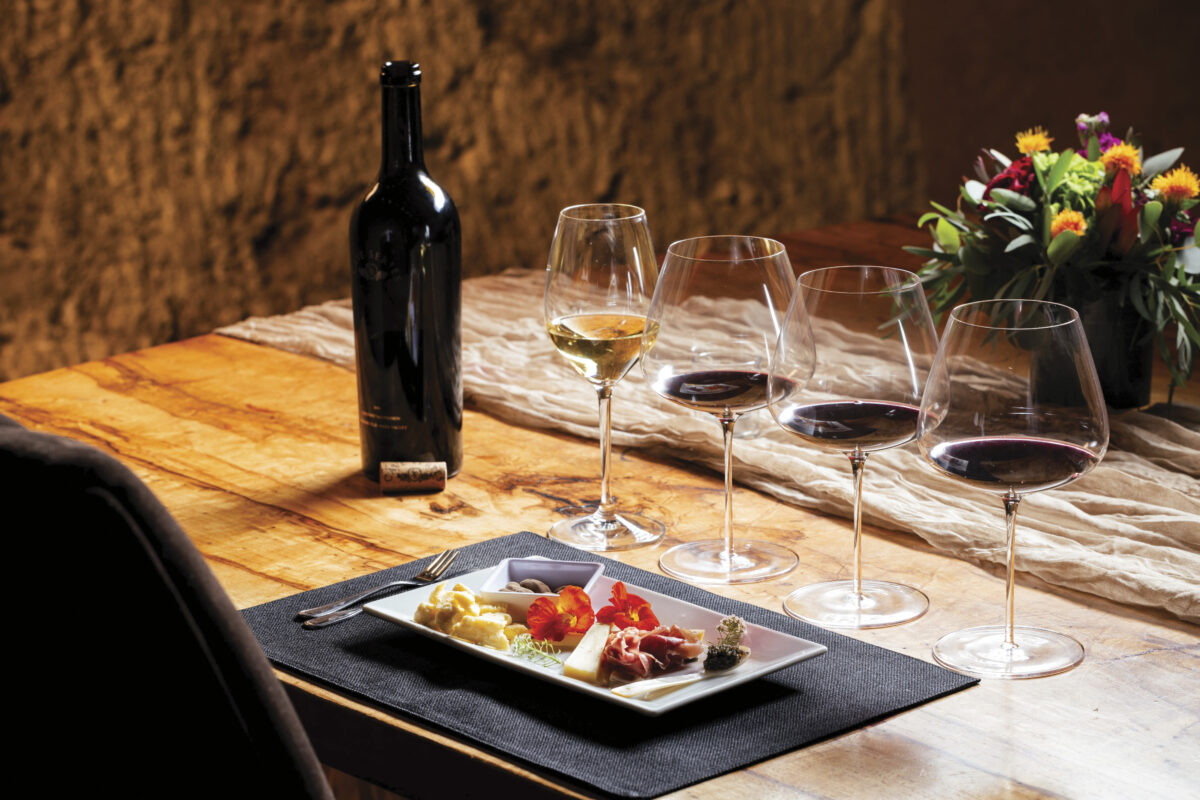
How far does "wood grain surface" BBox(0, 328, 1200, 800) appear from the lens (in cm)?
71

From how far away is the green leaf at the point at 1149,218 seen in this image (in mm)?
1281

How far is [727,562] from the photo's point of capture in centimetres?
102

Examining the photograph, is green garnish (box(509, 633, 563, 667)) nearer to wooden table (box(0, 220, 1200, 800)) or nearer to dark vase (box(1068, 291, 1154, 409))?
wooden table (box(0, 220, 1200, 800))

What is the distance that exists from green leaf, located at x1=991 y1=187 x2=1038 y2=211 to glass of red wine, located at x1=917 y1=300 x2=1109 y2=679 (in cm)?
60

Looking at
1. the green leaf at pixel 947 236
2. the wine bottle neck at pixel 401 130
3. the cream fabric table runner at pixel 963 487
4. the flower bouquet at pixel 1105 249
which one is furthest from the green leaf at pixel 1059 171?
the wine bottle neck at pixel 401 130

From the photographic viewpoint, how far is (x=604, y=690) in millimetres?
757

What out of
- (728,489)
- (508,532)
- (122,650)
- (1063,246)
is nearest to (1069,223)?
(1063,246)

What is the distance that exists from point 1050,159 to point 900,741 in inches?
33.7

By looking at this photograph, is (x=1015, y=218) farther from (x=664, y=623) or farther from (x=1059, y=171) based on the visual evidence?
(x=664, y=623)

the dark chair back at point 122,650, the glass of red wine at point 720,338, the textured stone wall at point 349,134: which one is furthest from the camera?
the textured stone wall at point 349,134

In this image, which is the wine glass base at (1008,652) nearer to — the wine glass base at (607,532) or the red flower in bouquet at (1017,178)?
the wine glass base at (607,532)

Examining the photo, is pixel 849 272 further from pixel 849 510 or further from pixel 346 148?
pixel 346 148

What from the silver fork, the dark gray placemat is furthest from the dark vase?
the silver fork

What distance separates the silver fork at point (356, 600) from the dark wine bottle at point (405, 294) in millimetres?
233
